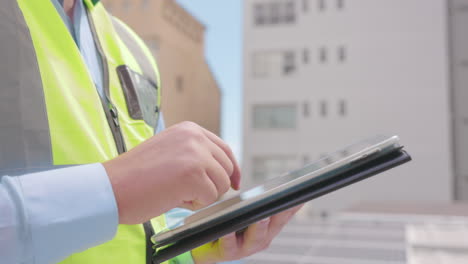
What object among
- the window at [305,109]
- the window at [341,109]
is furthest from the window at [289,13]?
the window at [341,109]

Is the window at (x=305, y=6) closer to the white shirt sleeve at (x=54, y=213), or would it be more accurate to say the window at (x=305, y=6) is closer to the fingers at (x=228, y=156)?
the fingers at (x=228, y=156)

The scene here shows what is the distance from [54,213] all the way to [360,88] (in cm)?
1755

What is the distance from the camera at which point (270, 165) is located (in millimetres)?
18234

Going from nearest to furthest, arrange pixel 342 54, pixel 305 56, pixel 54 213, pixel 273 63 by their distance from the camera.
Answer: pixel 54 213 < pixel 342 54 < pixel 305 56 < pixel 273 63

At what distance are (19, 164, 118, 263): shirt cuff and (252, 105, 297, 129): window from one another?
17770 mm

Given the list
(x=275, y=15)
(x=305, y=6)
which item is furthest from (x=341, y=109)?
(x=275, y=15)

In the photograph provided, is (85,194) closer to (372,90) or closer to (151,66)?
(151,66)

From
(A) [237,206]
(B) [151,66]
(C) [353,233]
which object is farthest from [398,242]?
(A) [237,206]

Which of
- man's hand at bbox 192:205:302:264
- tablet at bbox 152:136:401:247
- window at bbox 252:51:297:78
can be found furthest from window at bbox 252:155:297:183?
tablet at bbox 152:136:401:247

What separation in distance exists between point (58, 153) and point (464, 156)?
60.7 feet

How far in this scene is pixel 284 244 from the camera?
444cm

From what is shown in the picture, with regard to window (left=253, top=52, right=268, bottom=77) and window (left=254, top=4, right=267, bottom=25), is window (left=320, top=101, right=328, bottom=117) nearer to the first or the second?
window (left=253, top=52, right=268, bottom=77)

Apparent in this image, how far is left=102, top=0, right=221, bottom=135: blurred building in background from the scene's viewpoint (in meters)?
23.0

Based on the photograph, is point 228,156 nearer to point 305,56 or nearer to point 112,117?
point 112,117
